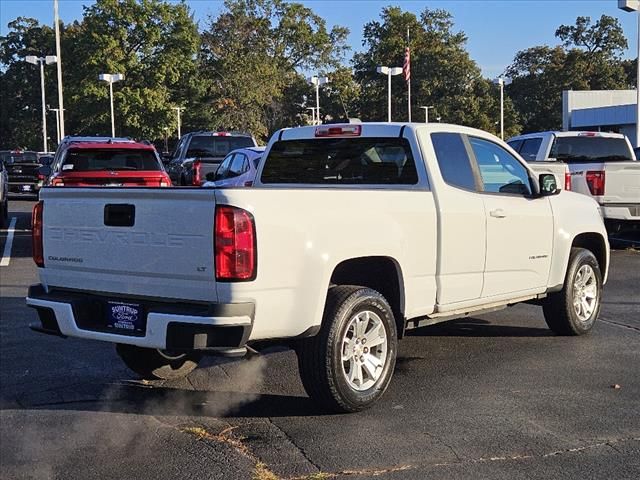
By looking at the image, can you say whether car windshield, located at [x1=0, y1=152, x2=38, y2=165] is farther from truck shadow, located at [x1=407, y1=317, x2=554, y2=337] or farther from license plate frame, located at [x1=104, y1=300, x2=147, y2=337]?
license plate frame, located at [x1=104, y1=300, x2=147, y2=337]

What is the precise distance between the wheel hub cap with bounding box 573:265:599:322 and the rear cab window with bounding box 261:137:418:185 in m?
2.34

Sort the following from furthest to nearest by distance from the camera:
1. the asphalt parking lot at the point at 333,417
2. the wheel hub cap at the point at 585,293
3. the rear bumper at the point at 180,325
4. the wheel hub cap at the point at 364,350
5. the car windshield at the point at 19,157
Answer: the car windshield at the point at 19,157 < the wheel hub cap at the point at 585,293 < the wheel hub cap at the point at 364,350 < the rear bumper at the point at 180,325 < the asphalt parking lot at the point at 333,417

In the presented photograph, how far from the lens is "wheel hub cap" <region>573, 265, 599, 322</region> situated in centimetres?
761

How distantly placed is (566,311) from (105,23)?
6544 centimetres

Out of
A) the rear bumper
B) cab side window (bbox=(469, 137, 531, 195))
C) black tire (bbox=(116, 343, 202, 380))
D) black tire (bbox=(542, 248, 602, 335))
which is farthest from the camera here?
black tire (bbox=(542, 248, 602, 335))

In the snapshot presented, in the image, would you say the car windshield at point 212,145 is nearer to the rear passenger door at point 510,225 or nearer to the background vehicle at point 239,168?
the background vehicle at point 239,168

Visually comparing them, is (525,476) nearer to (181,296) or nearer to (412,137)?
(181,296)

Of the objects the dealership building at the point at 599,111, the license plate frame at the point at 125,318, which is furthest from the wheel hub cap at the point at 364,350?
the dealership building at the point at 599,111

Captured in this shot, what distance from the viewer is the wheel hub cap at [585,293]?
7.61 meters

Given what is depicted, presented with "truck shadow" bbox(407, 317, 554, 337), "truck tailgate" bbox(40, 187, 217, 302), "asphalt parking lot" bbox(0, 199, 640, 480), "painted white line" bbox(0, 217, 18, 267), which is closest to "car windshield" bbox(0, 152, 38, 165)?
"painted white line" bbox(0, 217, 18, 267)

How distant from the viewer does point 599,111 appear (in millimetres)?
54156

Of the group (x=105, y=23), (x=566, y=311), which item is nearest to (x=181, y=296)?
(x=566, y=311)

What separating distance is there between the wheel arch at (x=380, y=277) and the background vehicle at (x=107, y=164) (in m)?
7.68

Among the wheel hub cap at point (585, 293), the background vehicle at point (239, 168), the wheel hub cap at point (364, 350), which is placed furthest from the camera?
the background vehicle at point (239, 168)
